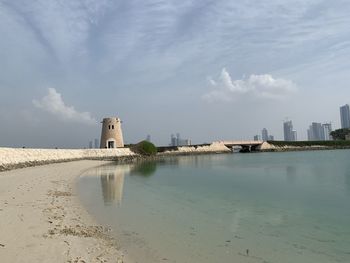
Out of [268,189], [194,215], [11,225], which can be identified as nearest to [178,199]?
[194,215]

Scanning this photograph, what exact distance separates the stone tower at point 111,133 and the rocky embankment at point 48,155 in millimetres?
3943

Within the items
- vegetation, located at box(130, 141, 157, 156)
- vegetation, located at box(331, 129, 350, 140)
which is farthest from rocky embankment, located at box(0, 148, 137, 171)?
vegetation, located at box(331, 129, 350, 140)

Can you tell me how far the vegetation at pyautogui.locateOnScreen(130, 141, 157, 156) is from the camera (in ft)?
293

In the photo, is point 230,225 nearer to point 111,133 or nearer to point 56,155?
point 56,155

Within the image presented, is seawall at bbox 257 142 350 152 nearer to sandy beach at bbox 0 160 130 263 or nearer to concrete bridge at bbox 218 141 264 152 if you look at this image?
concrete bridge at bbox 218 141 264 152

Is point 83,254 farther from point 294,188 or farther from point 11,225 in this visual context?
point 294,188

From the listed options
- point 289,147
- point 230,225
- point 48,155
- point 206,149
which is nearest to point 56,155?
point 48,155

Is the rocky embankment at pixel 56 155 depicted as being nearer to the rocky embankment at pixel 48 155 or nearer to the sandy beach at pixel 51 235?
the rocky embankment at pixel 48 155

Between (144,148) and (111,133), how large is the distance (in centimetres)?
992

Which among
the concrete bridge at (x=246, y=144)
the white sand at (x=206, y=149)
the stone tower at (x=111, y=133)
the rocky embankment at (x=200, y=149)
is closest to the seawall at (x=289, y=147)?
the concrete bridge at (x=246, y=144)

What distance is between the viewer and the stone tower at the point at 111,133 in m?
86.0

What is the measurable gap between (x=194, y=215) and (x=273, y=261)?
6240 mm

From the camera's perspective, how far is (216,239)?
10289mm

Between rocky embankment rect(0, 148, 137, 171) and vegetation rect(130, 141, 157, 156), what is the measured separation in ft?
10.5
